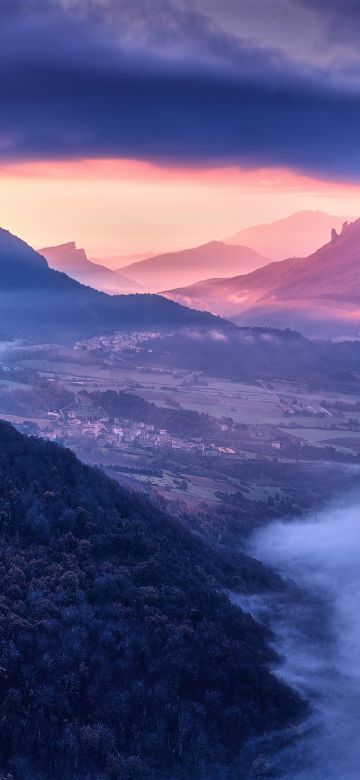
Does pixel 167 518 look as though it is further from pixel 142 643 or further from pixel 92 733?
pixel 92 733

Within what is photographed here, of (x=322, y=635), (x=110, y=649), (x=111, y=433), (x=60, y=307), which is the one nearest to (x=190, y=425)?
(x=111, y=433)

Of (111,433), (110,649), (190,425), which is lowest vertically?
(110,649)

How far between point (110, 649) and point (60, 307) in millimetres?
109203

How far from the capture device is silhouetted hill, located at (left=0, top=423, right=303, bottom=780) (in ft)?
63.8

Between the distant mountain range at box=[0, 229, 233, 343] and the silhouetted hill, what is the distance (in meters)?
85.4

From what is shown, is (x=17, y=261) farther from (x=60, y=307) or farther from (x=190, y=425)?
(x=190, y=425)

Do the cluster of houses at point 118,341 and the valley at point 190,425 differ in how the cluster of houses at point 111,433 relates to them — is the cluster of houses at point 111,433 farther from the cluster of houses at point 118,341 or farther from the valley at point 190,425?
the cluster of houses at point 118,341

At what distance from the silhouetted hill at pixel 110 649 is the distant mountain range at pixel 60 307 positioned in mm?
85411

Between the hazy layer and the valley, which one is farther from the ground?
the valley

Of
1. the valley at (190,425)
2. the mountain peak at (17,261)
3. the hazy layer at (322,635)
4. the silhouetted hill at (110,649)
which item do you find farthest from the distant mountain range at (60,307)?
the silhouetted hill at (110,649)

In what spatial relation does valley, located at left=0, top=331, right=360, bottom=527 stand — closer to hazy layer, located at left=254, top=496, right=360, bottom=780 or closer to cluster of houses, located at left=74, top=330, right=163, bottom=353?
cluster of houses, located at left=74, top=330, right=163, bottom=353

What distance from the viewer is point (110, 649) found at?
22.3 meters

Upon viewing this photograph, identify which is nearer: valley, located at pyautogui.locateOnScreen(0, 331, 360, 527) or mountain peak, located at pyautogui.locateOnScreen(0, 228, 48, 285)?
valley, located at pyautogui.locateOnScreen(0, 331, 360, 527)

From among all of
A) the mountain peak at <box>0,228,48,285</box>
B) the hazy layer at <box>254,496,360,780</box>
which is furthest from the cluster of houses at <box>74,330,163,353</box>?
the hazy layer at <box>254,496,360,780</box>
